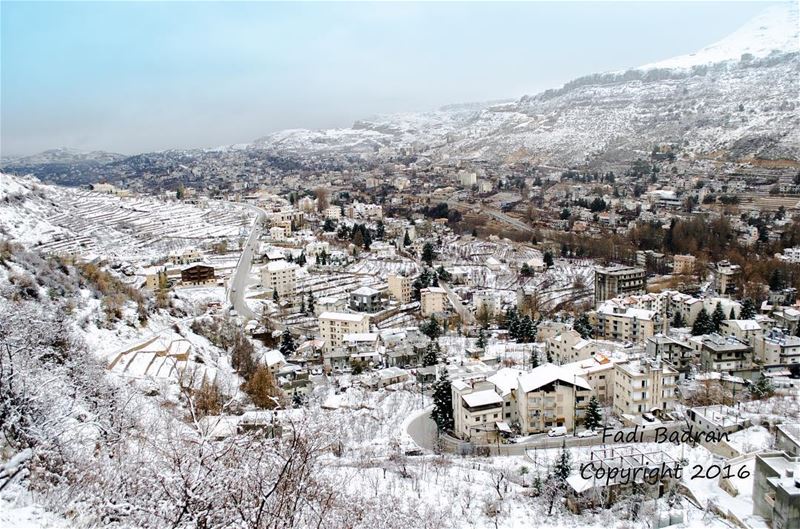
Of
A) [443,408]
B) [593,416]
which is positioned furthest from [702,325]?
[443,408]

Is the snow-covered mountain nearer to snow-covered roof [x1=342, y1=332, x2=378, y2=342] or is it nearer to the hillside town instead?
the hillside town

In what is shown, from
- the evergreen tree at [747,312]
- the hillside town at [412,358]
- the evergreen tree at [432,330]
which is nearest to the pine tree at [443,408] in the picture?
the hillside town at [412,358]

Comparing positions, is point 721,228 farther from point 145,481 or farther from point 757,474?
point 145,481

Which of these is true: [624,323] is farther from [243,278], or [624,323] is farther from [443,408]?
[243,278]

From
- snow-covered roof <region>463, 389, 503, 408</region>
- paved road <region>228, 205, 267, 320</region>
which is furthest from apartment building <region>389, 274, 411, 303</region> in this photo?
snow-covered roof <region>463, 389, 503, 408</region>

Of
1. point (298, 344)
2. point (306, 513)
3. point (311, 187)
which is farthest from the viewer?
point (311, 187)

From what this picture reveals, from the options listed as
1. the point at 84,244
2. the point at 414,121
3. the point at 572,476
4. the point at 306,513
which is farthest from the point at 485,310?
the point at 414,121

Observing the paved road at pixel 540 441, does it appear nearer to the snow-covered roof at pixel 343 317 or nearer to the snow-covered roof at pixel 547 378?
the snow-covered roof at pixel 547 378
